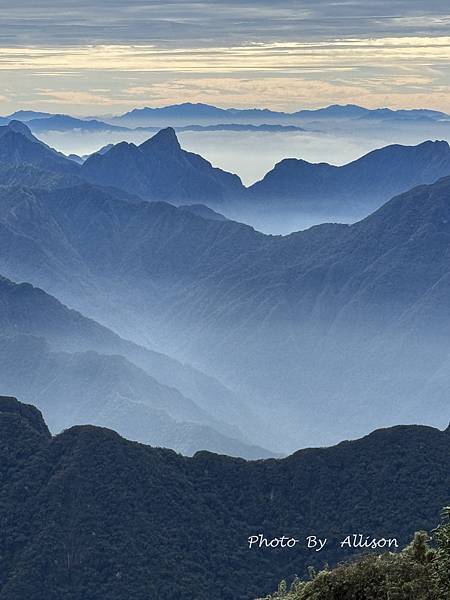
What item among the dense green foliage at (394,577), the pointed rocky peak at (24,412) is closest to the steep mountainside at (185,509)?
the pointed rocky peak at (24,412)

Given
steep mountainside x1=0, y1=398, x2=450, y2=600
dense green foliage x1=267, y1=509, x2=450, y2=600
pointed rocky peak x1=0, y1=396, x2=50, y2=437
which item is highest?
pointed rocky peak x1=0, y1=396, x2=50, y2=437

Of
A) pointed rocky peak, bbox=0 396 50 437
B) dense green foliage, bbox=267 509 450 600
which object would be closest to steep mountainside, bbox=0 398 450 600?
pointed rocky peak, bbox=0 396 50 437

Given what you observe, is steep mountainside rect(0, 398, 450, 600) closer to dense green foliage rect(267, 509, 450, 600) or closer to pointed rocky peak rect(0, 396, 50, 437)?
pointed rocky peak rect(0, 396, 50, 437)

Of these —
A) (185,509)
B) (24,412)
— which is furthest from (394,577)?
(24,412)

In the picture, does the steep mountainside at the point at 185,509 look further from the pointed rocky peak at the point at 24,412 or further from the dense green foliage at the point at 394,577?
the dense green foliage at the point at 394,577

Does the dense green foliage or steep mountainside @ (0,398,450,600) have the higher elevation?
steep mountainside @ (0,398,450,600)

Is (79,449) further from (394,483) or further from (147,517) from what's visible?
(394,483)
